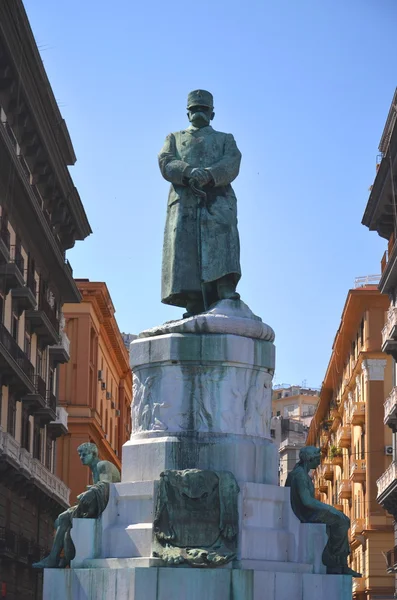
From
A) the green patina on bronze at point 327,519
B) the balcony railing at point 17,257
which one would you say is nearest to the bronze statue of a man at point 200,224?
the green patina on bronze at point 327,519

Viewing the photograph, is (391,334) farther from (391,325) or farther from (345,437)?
(345,437)

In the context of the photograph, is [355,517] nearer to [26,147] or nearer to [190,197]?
[26,147]

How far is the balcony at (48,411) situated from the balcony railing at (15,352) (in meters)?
3.19

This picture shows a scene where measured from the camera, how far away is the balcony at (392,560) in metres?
61.1

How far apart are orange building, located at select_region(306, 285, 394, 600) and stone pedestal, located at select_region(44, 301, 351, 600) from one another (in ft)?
172

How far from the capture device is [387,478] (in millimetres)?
60469

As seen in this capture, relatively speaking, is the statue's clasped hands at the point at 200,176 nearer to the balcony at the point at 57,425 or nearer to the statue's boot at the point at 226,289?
the statue's boot at the point at 226,289

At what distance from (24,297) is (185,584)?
116ft

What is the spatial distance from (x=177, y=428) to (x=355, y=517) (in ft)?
194

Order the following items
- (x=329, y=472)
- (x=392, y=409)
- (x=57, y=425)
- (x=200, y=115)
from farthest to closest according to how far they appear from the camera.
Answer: (x=329, y=472), (x=57, y=425), (x=392, y=409), (x=200, y=115)

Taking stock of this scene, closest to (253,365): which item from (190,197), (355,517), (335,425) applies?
(190,197)

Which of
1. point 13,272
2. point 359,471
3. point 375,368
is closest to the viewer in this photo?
point 13,272

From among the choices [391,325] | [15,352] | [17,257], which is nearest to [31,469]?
[15,352]

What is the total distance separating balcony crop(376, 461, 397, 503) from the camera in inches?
2265
